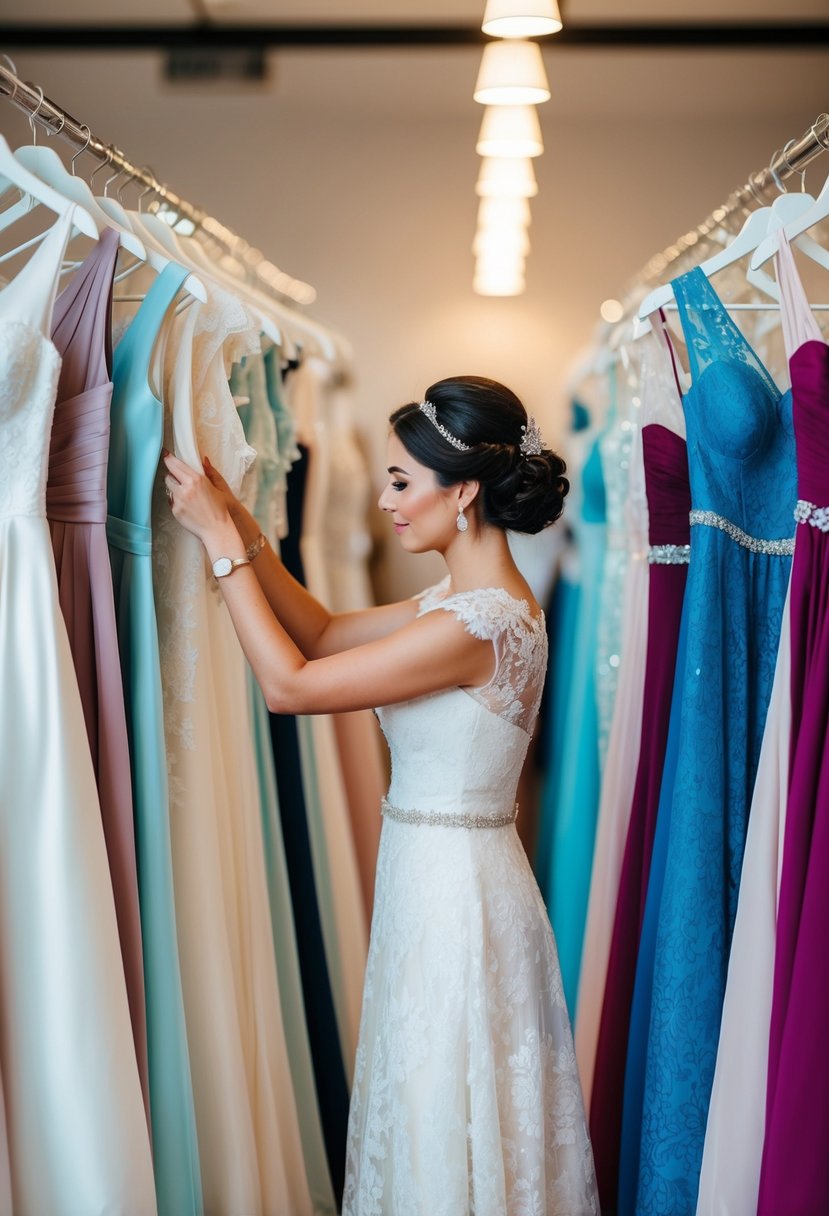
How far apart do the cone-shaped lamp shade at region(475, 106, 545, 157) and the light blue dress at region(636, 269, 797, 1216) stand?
0.94 m

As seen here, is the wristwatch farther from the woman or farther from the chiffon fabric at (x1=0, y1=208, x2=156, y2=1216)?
the chiffon fabric at (x1=0, y1=208, x2=156, y2=1216)

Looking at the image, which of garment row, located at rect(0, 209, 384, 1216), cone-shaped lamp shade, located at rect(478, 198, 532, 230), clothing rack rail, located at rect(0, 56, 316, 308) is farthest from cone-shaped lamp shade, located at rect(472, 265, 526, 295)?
garment row, located at rect(0, 209, 384, 1216)

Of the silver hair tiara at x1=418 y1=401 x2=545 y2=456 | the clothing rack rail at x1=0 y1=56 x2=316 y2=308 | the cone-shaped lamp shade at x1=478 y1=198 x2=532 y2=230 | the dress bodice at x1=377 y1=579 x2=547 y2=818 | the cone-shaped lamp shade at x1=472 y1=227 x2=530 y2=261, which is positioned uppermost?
the cone-shaped lamp shade at x1=478 y1=198 x2=532 y2=230

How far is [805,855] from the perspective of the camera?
1.53 meters

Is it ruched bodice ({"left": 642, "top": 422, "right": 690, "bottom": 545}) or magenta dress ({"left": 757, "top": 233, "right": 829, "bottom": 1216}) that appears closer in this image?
magenta dress ({"left": 757, "top": 233, "right": 829, "bottom": 1216})

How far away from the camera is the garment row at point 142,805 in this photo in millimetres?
1438

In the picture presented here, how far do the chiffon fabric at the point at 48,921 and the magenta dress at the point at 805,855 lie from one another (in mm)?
755

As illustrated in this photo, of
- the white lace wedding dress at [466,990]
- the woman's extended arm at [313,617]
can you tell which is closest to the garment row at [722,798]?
the white lace wedding dress at [466,990]

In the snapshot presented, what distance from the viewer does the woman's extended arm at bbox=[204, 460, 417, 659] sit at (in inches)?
83.6

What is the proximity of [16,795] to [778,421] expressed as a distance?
1.17 metres

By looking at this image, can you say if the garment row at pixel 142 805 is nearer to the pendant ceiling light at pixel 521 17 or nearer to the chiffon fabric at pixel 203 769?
the chiffon fabric at pixel 203 769

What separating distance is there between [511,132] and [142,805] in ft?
5.60

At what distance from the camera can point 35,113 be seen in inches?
65.9

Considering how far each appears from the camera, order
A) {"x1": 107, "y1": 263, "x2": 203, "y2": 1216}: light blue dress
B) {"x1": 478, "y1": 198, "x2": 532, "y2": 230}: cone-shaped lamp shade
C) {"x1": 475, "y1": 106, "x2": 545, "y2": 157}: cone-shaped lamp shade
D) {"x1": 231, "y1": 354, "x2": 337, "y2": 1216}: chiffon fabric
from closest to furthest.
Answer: {"x1": 107, "y1": 263, "x2": 203, "y2": 1216}: light blue dress → {"x1": 231, "y1": 354, "x2": 337, "y2": 1216}: chiffon fabric → {"x1": 475, "y1": 106, "x2": 545, "y2": 157}: cone-shaped lamp shade → {"x1": 478, "y1": 198, "x2": 532, "y2": 230}: cone-shaped lamp shade
